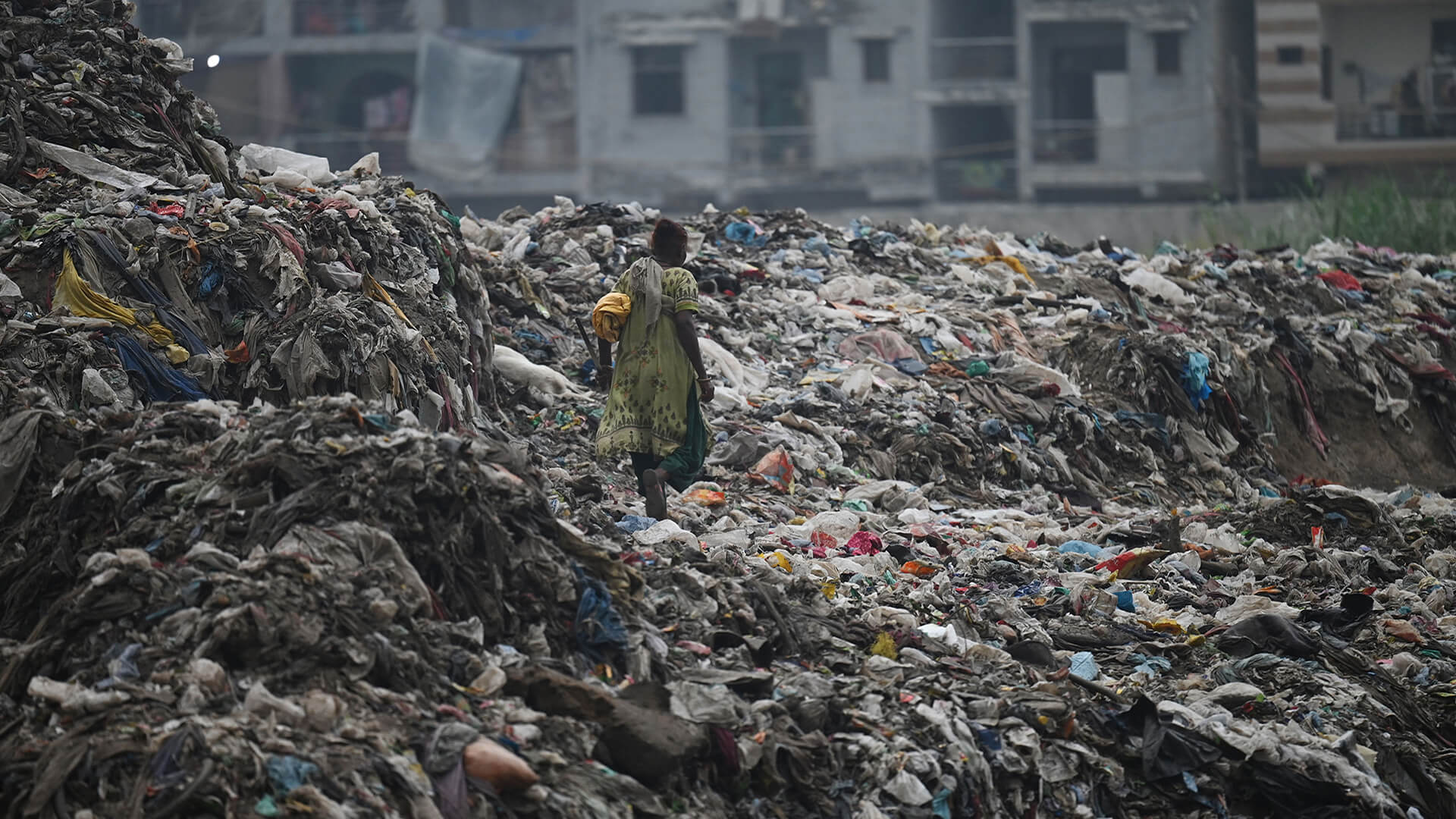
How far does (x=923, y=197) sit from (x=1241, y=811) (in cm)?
2530

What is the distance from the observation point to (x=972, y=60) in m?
29.2

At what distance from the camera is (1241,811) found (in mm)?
4410

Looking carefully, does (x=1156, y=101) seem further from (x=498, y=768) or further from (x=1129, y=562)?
(x=498, y=768)

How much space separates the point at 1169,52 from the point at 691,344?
2473cm

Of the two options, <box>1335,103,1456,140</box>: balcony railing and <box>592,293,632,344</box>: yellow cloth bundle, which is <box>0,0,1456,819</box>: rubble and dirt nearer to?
<box>592,293,632,344</box>: yellow cloth bundle

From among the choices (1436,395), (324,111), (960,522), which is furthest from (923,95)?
(960,522)

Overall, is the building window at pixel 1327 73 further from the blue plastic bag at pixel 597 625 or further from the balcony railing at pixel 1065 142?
the blue plastic bag at pixel 597 625

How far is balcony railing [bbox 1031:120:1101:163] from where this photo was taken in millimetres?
28797

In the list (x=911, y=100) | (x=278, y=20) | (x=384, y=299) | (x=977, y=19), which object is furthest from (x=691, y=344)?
(x=278, y=20)

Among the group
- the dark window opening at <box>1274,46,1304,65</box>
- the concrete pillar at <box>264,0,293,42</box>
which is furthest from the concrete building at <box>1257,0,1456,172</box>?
the concrete pillar at <box>264,0,293,42</box>

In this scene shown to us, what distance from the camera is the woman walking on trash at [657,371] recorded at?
593 cm

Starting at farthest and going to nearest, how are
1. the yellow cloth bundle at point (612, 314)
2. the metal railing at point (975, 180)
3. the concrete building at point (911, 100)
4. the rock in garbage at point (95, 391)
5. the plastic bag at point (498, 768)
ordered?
the metal railing at point (975, 180) → the concrete building at point (911, 100) → the yellow cloth bundle at point (612, 314) → the rock in garbage at point (95, 391) → the plastic bag at point (498, 768)

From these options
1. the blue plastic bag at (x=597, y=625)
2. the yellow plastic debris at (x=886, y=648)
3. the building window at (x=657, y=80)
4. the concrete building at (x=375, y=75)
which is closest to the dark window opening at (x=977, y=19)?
the building window at (x=657, y=80)

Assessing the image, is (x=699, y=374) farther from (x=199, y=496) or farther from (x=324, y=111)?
(x=324, y=111)
